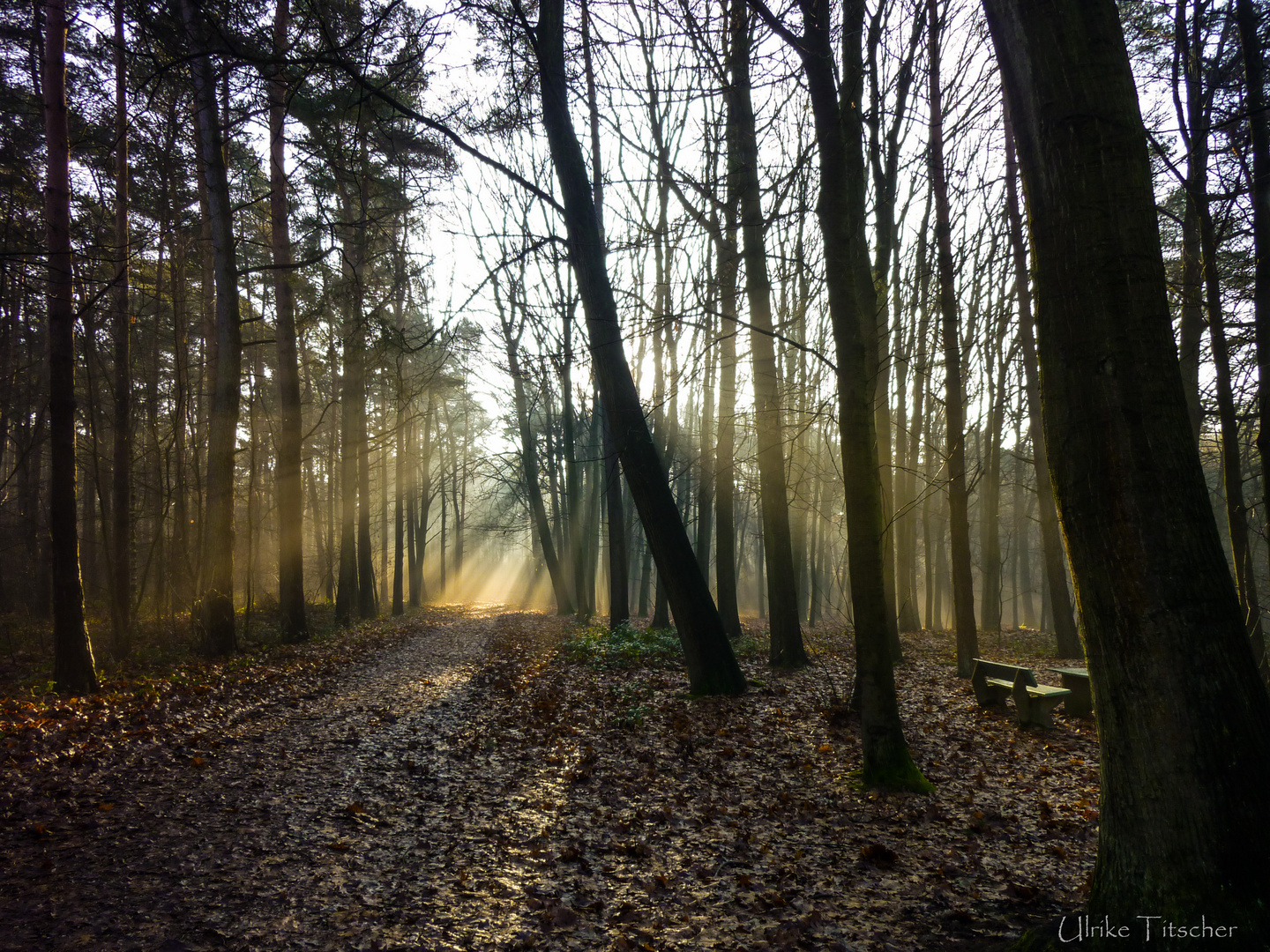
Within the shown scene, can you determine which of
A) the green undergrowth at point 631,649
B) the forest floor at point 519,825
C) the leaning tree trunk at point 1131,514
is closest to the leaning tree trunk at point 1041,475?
the green undergrowth at point 631,649

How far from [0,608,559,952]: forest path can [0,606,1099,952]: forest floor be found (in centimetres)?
2

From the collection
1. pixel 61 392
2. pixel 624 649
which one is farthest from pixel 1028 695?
pixel 61 392

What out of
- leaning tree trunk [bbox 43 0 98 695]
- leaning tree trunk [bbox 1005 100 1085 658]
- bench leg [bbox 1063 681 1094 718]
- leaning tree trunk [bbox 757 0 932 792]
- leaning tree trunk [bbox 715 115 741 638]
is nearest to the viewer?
leaning tree trunk [bbox 757 0 932 792]

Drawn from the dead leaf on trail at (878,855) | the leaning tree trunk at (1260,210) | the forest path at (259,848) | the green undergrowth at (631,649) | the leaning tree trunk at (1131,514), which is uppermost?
the leaning tree trunk at (1260,210)

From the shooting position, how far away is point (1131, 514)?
2465 mm

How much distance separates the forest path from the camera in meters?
3.16

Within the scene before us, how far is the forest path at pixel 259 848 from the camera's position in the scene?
316 cm

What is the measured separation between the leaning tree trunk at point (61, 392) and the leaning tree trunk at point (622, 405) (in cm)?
594

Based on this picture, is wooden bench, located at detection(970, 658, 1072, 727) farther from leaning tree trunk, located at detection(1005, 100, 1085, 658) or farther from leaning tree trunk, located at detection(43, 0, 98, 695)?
leaning tree trunk, located at detection(43, 0, 98, 695)

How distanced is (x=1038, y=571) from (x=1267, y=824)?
53827 millimetres

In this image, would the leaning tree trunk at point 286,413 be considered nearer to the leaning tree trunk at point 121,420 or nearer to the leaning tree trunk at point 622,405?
the leaning tree trunk at point 121,420

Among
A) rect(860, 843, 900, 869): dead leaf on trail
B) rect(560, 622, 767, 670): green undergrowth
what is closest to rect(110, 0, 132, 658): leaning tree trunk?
rect(560, 622, 767, 670): green undergrowth

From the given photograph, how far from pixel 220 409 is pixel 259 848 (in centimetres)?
973

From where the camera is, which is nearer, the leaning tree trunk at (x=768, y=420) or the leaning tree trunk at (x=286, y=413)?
the leaning tree trunk at (x=768, y=420)
